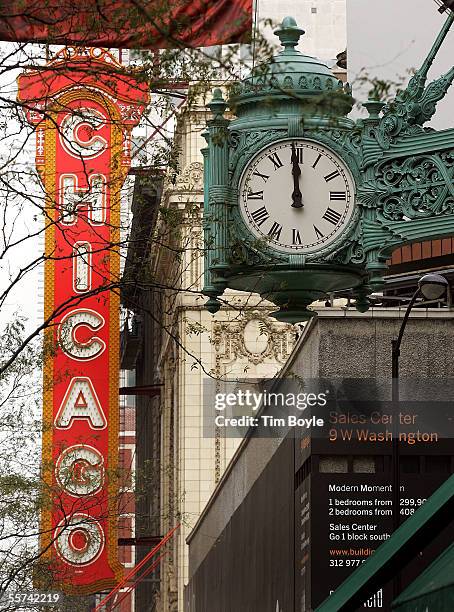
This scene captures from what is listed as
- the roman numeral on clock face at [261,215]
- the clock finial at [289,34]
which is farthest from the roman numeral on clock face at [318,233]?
the clock finial at [289,34]

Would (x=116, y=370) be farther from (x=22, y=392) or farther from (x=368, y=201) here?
(x=368, y=201)

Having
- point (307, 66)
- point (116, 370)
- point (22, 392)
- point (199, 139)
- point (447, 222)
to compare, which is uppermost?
point (199, 139)

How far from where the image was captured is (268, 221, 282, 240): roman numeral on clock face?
1280 cm

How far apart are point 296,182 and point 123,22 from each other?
7.72 feet

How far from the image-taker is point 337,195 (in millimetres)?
12906

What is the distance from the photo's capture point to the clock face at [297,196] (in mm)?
12875

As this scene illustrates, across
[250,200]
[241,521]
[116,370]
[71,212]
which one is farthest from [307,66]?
[116,370]

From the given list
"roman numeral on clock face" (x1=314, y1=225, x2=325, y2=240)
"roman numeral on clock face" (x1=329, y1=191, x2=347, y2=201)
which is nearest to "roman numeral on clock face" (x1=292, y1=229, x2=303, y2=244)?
"roman numeral on clock face" (x1=314, y1=225, x2=325, y2=240)

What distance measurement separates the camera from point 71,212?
1378cm

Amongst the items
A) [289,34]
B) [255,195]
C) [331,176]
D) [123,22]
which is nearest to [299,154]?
[331,176]

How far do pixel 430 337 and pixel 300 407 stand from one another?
7.89ft

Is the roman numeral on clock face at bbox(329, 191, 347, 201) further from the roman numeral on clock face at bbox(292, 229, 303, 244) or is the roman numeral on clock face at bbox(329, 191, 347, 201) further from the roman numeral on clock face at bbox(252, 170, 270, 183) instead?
the roman numeral on clock face at bbox(252, 170, 270, 183)

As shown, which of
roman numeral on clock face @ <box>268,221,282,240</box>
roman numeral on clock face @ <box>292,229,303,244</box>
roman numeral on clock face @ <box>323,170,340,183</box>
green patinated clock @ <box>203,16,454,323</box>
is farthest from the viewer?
roman numeral on clock face @ <box>323,170,340,183</box>

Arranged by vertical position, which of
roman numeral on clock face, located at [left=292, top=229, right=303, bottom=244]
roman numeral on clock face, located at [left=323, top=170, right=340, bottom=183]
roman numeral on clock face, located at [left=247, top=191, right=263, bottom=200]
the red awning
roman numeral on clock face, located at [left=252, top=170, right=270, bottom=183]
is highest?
the red awning
